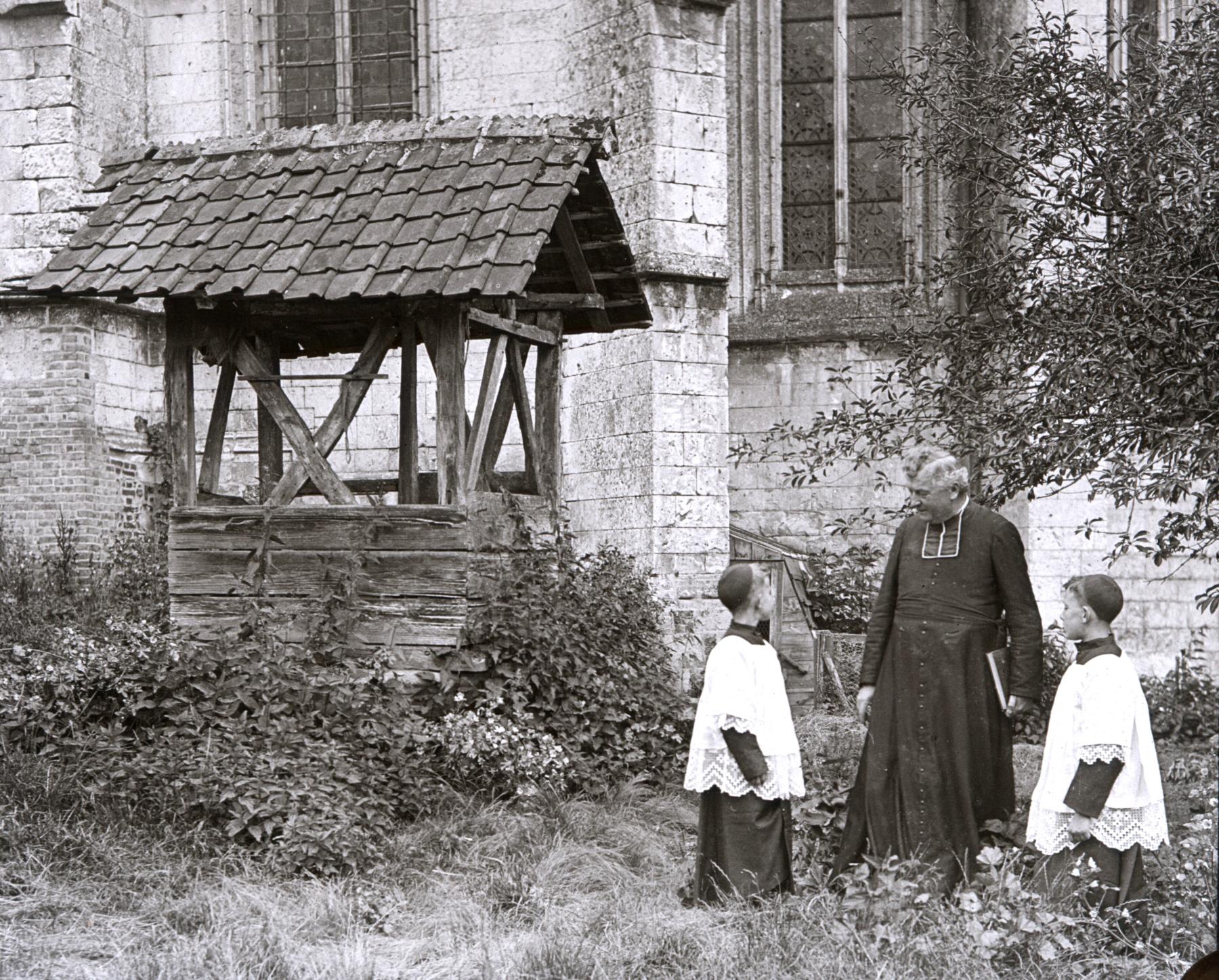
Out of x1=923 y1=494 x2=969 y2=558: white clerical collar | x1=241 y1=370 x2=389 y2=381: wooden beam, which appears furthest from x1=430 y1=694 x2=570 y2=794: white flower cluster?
x1=923 y1=494 x2=969 y2=558: white clerical collar

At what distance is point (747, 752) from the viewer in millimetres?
5734

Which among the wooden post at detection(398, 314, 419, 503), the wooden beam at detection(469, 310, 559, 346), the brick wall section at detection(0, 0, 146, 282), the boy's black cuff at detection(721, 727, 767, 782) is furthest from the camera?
the brick wall section at detection(0, 0, 146, 282)

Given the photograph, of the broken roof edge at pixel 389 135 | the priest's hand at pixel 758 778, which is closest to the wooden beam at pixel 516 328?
the broken roof edge at pixel 389 135

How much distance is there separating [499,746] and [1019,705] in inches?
116

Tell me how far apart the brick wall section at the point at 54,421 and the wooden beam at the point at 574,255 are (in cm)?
556

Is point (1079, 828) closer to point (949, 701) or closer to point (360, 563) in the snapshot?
point (949, 701)

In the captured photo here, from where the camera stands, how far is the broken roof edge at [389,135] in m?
8.48

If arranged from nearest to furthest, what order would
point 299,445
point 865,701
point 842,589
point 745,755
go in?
1. point 745,755
2. point 865,701
3. point 299,445
4. point 842,589

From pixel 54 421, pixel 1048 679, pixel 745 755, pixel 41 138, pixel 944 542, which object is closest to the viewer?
pixel 745 755

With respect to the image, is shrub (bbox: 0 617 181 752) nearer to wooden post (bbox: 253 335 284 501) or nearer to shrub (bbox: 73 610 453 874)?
shrub (bbox: 73 610 453 874)

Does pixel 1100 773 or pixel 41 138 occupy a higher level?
pixel 41 138

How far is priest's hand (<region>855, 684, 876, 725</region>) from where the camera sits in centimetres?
631

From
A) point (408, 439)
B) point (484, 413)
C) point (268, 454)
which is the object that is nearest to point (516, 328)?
point (484, 413)

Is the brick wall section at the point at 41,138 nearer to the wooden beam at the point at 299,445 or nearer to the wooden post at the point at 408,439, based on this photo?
the wooden beam at the point at 299,445
